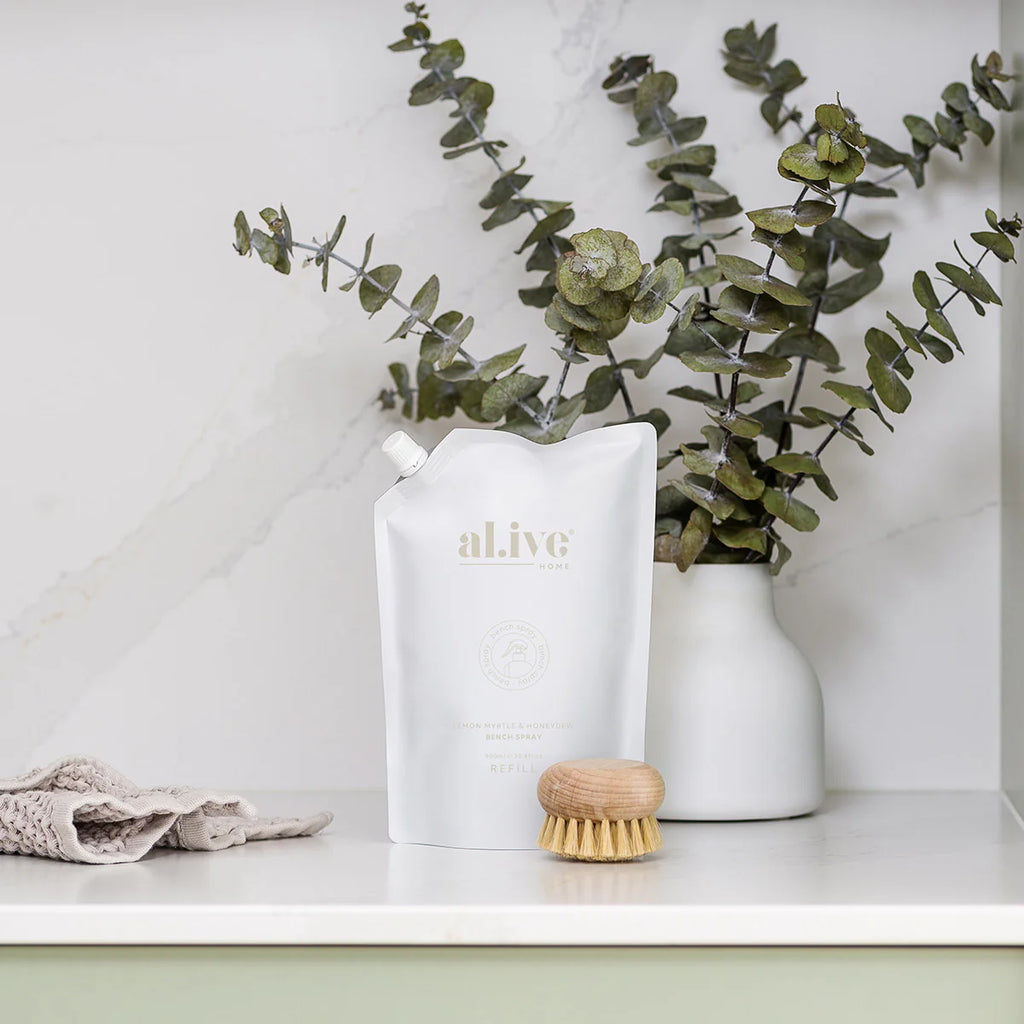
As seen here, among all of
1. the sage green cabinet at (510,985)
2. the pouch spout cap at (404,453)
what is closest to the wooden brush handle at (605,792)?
the sage green cabinet at (510,985)

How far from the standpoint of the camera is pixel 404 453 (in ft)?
2.28

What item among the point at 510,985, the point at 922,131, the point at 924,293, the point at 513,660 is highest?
the point at 922,131

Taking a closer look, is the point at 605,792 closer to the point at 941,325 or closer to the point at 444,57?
the point at 941,325

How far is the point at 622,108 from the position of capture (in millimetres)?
952

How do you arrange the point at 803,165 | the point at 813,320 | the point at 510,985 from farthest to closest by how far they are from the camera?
the point at 813,320
the point at 803,165
the point at 510,985

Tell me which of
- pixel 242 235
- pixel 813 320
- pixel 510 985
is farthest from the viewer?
pixel 813 320

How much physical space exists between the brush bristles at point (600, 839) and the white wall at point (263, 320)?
0.34m

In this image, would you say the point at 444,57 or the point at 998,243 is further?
the point at 444,57

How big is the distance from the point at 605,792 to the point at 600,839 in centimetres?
3

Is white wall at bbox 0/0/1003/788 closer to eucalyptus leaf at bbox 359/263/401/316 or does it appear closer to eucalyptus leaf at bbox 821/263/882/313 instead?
eucalyptus leaf at bbox 821/263/882/313

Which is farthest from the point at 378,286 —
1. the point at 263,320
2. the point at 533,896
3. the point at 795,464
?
the point at 533,896

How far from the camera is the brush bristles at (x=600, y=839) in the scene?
619 mm

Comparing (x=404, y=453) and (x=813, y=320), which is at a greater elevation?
(x=813, y=320)

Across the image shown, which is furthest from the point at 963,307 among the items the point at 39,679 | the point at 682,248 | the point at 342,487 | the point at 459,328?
the point at 39,679
